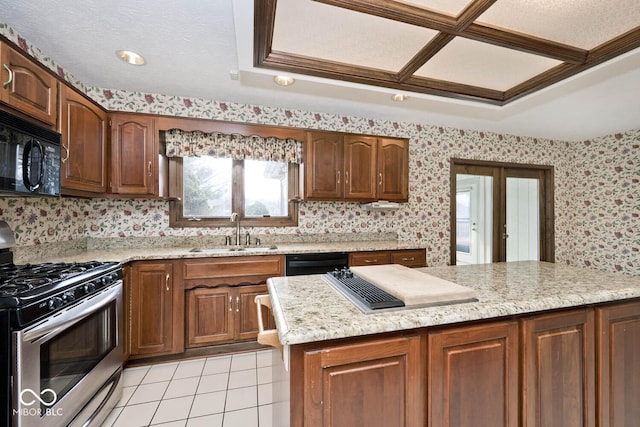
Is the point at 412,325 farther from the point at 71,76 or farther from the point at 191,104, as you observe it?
the point at 71,76

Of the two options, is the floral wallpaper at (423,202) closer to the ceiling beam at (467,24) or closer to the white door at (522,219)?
the white door at (522,219)

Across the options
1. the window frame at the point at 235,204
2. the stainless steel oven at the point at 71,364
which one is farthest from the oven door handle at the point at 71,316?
the window frame at the point at 235,204

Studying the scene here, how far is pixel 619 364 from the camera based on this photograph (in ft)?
4.16

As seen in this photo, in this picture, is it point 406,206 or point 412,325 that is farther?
point 406,206

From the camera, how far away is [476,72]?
7.19 feet

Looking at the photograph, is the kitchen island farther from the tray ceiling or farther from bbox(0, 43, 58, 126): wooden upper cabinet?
bbox(0, 43, 58, 126): wooden upper cabinet

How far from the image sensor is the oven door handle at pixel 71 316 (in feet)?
3.97

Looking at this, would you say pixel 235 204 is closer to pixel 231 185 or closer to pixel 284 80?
pixel 231 185

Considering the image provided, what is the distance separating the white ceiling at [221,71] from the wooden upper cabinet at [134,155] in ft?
1.29

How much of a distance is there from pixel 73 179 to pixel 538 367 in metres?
3.02

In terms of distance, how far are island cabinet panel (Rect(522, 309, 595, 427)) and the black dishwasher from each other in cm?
171

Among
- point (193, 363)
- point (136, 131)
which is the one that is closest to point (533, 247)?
point (193, 363)

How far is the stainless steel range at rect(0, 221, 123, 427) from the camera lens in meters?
1.15

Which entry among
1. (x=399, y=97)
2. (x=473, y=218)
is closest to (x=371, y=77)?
(x=399, y=97)
